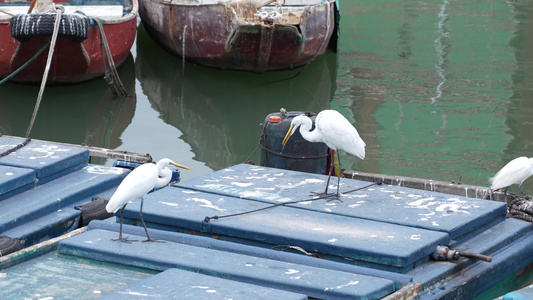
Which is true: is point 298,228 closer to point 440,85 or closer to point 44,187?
point 44,187

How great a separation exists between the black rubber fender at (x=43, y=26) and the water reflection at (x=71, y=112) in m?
1.19

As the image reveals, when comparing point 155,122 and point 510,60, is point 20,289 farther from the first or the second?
point 510,60

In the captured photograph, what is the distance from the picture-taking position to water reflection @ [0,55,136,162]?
13250 millimetres

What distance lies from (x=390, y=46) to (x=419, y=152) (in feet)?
21.6

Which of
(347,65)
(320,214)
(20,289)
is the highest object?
(347,65)

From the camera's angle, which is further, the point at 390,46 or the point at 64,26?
the point at 390,46

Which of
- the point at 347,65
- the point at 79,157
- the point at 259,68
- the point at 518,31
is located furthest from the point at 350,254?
the point at 518,31

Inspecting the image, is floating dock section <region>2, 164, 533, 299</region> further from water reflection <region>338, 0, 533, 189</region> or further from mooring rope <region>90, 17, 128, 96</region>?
mooring rope <region>90, 17, 128, 96</region>

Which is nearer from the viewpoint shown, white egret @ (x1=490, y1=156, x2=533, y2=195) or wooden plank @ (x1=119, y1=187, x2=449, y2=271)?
wooden plank @ (x1=119, y1=187, x2=449, y2=271)

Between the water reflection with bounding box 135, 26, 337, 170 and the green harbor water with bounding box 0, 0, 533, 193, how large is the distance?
0.9 inches

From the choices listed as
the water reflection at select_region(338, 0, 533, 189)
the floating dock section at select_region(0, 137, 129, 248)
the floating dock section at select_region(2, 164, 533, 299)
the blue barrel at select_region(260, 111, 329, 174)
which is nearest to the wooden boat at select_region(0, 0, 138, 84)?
the water reflection at select_region(338, 0, 533, 189)

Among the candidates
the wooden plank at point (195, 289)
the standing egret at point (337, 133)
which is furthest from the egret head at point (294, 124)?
the wooden plank at point (195, 289)

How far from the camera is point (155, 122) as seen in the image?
1402cm

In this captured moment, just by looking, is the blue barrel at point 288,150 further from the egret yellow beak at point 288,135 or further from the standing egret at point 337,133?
the standing egret at point 337,133
